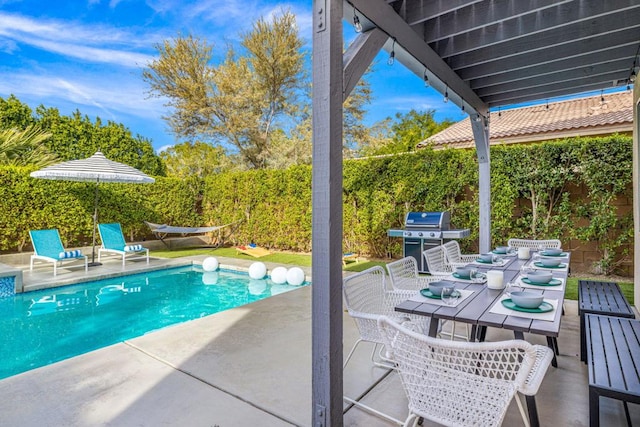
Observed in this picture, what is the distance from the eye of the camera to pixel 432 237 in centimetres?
621

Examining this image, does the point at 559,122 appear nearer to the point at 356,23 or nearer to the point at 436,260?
the point at 436,260

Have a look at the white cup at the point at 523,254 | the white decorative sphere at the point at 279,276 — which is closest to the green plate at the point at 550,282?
the white cup at the point at 523,254

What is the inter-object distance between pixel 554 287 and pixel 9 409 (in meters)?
3.63

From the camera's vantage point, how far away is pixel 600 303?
289 cm

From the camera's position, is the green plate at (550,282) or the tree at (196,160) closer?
the green plate at (550,282)

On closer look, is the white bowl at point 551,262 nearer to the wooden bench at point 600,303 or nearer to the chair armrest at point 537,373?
the wooden bench at point 600,303

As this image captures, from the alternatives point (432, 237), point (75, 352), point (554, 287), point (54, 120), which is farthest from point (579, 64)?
point (54, 120)

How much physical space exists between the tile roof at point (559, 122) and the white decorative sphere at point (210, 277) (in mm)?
5546

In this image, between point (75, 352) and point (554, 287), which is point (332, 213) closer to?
point (554, 287)

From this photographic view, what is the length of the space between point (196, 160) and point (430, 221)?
14.0 m

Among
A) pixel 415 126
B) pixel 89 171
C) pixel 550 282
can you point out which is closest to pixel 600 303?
pixel 550 282

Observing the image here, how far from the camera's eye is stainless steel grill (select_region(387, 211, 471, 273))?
20.3 feet

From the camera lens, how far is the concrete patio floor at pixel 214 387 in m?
2.08

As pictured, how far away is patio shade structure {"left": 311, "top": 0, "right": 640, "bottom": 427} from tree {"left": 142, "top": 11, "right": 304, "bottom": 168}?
11101mm
